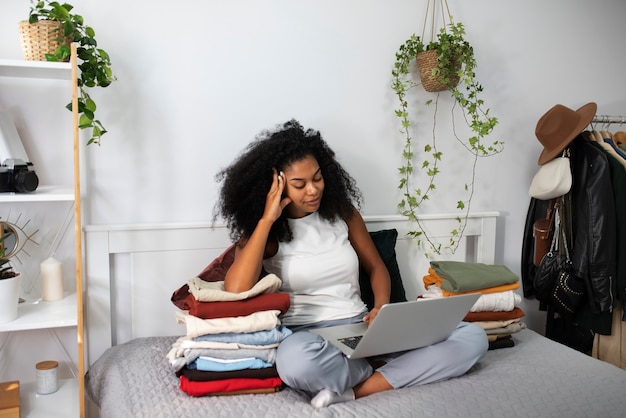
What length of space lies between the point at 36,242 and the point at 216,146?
0.72m

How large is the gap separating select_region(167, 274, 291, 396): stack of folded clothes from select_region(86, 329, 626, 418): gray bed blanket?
0.04m

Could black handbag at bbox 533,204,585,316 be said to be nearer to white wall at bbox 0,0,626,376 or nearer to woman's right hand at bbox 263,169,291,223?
white wall at bbox 0,0,626,376

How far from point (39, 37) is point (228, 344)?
1.08 metres

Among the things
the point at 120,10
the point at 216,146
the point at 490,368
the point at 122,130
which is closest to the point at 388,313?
the point at 490,368

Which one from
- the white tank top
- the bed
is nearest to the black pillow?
the bed

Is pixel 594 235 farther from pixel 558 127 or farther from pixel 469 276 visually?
pixel 469 276

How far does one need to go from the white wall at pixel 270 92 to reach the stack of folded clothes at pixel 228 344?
1.97ft

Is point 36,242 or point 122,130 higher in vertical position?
point 122,130

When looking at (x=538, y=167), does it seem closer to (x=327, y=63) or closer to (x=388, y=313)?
(x=327, y=63)

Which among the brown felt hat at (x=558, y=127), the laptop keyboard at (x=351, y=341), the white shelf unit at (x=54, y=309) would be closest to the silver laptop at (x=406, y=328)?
the laptop keyboard at (x=351, y=341)

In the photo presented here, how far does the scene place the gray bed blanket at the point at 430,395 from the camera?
1565 mm

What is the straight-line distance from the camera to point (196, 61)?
2213 millimetres

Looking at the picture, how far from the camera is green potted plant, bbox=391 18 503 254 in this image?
2410 millimetres

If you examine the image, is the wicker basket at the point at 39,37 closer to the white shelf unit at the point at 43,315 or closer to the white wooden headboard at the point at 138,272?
the white wooden headboard at the point at 138,272
